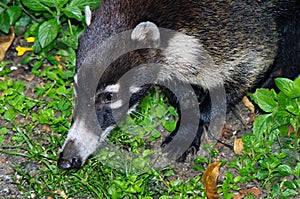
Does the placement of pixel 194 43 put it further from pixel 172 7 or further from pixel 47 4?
pixel 47 4

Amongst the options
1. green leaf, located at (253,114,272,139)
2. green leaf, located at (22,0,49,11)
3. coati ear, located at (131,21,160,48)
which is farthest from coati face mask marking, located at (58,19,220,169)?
green leaf, located at (22,0,49,11)

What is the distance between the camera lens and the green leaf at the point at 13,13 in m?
6.36

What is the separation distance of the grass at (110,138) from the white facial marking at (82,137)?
332mm

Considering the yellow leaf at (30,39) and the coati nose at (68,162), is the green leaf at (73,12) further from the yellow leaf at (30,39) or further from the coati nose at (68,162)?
the coati nose at (68,162)

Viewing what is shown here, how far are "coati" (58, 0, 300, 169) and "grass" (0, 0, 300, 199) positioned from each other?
0.26 m

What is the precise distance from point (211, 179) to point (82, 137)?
3.42ft

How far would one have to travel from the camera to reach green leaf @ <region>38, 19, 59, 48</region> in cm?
602

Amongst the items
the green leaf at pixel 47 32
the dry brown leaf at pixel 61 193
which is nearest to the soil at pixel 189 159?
the dry brown leaf at pixel 61 193

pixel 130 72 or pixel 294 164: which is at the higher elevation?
pixel 130 72

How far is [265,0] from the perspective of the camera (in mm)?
5398

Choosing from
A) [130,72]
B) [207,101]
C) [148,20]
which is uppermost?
[148,20]

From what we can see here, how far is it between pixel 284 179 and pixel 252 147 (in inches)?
13.7

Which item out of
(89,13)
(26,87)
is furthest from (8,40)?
(89,13)

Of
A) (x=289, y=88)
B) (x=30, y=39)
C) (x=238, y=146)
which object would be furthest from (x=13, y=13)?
(x=289, y=88)
